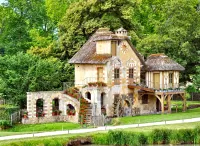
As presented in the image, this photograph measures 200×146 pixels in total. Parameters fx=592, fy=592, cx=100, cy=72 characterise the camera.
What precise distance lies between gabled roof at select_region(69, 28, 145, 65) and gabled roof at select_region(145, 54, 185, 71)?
46.0 inches

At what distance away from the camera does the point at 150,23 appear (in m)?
83.7

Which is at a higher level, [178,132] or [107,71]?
[107,71]

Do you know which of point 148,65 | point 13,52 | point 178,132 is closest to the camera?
point 178,132

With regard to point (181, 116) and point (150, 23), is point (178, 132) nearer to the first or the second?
point (181, 116)

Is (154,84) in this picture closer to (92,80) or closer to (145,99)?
(145,99)

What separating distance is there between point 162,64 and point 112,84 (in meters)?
6.31

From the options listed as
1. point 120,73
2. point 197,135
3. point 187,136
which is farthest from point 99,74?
point 197,135

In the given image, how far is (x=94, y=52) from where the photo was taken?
61.7m

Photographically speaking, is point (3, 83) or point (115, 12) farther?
point (115, 12)

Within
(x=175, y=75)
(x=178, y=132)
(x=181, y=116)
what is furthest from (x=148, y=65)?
(x=178, y=132)

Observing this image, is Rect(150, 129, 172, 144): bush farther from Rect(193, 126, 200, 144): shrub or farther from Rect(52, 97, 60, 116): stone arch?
Rect(52, 97, 60, 116): stone arch

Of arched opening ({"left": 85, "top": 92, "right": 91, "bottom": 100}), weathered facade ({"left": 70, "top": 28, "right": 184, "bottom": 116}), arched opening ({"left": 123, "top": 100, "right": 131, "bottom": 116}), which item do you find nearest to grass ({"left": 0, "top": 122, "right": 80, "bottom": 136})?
weathered facade ({"left": 70, "top": 28, "right": 184, "bottom": 116})

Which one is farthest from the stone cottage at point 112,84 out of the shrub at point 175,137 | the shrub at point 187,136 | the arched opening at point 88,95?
the shrub at point 187,136

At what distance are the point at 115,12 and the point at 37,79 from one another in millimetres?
14456
